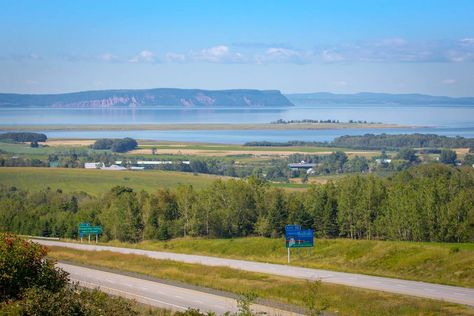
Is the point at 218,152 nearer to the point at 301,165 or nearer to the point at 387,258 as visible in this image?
the point at 301,165

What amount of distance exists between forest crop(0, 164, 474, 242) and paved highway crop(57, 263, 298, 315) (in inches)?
992

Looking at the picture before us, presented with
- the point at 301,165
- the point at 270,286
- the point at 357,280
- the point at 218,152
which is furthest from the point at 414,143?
the point at 270,286

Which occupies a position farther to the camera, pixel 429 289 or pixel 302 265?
pixel 302 265

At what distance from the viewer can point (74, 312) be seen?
18.5 meters

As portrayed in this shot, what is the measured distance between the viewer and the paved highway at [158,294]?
26597 mm

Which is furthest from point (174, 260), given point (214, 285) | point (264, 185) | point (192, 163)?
point (192, 163)

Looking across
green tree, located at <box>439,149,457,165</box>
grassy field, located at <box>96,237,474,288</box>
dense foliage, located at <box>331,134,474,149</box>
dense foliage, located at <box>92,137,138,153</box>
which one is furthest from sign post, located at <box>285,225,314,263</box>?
dense foliage, located at <box>92,137,138,153</box>

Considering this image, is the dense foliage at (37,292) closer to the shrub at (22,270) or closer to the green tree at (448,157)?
the shrub at (22,270)

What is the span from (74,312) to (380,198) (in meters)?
45.7

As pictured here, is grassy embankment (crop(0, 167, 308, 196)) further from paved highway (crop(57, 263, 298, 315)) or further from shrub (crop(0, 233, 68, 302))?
shrub (crop(0, 233, 68, 302))

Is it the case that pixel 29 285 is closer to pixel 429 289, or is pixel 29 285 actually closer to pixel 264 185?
pixel 429 289

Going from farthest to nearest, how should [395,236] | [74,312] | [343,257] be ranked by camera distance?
[395,236], [343,257], [74,312]

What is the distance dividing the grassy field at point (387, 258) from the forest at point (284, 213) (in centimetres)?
938

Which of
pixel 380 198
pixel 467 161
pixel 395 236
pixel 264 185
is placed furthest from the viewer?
pixel 467 161
